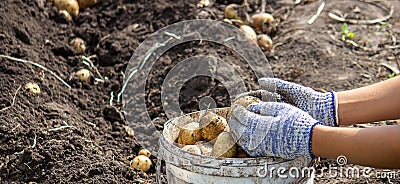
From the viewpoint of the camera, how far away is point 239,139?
1.98m

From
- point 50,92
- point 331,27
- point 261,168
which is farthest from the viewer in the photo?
point 331,27

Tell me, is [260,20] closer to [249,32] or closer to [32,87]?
[249,32]

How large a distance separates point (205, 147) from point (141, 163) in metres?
0.78

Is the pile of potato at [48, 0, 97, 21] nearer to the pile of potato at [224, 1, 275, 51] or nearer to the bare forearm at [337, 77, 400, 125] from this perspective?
the pile of potato at [224, 1, 275, 51]

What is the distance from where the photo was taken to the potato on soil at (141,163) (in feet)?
9.21

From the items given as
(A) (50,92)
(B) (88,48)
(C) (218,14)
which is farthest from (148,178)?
(C) (218,14)

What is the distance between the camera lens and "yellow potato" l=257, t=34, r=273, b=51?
386 cm

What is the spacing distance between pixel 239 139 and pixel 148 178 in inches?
35.0

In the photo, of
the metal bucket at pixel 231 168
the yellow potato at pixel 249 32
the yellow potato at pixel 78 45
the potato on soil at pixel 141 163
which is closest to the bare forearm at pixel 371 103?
the metal bucket at pixel 231 168

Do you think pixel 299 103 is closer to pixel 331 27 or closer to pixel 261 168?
pixel 261 168

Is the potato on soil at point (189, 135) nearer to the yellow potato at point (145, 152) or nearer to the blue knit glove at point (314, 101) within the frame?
the blue knit glove at point (314, 101)

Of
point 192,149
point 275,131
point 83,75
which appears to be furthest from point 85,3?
point 275,131

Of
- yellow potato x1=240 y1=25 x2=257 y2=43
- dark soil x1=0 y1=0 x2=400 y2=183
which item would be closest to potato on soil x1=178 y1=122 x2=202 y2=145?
dark soil x1=0 y1=0 x2=400 y2=183

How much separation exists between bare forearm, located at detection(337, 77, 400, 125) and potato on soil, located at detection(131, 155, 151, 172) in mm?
1009
